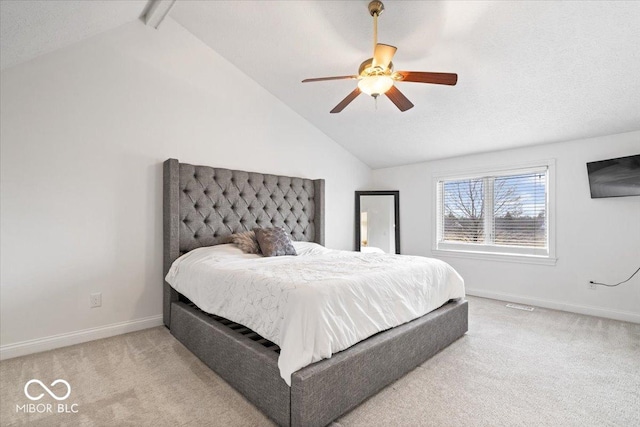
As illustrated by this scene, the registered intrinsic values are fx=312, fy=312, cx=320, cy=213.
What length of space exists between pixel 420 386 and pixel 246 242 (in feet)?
6.47

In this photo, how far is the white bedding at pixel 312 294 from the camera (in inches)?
61.9

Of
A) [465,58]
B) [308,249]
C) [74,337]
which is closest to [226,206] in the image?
[308,249]

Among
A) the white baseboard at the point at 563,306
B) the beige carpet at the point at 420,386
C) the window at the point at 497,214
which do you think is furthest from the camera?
the window at the point at 497,214

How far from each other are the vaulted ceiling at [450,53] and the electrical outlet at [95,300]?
1.90m

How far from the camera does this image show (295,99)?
13.1 ft

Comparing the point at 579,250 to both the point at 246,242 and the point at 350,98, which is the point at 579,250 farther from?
the point at 246,242

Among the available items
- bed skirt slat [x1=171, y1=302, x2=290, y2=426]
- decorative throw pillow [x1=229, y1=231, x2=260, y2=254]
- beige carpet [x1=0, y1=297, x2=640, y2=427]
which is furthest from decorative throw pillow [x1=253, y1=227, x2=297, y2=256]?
beige carpet [x1=0, y1=297, x2=640, y2=427]

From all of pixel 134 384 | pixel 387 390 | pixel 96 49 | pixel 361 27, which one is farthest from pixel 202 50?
pixel 387 390

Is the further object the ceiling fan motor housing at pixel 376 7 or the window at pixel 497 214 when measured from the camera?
the window at pixel 497 214

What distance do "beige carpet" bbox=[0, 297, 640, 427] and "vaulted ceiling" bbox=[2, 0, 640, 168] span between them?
2166 mm

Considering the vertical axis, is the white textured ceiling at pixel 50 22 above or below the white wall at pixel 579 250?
above

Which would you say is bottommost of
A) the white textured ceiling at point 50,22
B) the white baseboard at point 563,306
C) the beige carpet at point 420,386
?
the beige carpet at point 420,386

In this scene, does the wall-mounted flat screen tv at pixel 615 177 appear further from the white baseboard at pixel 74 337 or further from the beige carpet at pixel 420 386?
the white baseboard at pixel 74 337

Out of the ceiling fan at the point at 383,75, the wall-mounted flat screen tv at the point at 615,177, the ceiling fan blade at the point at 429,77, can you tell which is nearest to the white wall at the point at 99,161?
the ceiling fan at the point at 383,75
